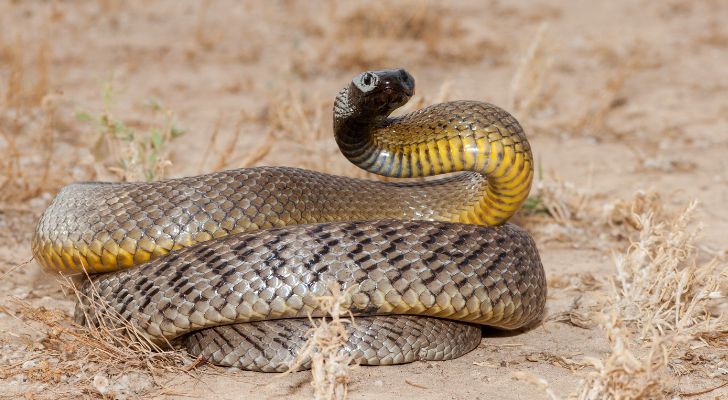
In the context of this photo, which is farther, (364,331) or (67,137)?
(67,137)

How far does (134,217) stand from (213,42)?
24.8ft

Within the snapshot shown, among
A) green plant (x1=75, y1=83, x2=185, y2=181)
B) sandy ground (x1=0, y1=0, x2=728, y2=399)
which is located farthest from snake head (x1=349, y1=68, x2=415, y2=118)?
green plant (x1=75, y1=83, x2=185, y2=181)

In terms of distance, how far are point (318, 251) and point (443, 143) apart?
89cm

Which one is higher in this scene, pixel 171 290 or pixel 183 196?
pixel 183 196

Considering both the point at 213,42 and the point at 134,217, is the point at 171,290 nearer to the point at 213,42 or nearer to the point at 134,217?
the point at 134,217

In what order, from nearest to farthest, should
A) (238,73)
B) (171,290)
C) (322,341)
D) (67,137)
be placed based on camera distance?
(322,341)
(171,290)
(67,137)
(238,73)

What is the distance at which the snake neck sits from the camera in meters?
4.43

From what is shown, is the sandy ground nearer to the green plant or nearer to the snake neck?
the green plant

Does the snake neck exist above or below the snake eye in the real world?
below

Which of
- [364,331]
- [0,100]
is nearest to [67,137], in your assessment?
[0,100]

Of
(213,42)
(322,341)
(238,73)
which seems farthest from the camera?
(213,42)

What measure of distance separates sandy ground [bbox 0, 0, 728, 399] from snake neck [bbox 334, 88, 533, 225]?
0.99 meters

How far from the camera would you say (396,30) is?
11734 millimetres

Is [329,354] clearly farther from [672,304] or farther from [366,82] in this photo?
[672,304]
